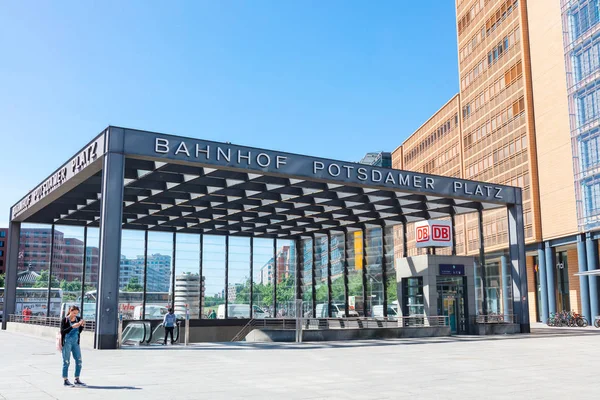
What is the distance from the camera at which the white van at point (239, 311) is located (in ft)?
144

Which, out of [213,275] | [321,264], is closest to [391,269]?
[321,264]

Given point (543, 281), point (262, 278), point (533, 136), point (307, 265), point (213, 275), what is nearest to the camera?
point (213, 275)

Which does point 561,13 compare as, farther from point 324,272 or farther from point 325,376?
point 325,376

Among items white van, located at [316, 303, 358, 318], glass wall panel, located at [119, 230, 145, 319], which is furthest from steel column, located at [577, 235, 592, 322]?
glass wall panel, located at [119, 230, 145, 319]

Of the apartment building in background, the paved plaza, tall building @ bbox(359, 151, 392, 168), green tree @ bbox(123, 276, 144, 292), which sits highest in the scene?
tall building @ bbox(359, 151, 392, 168)

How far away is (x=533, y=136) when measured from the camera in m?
54.5

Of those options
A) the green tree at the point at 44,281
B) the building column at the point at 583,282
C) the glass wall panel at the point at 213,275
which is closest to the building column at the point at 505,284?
the building column at the point at 583,282

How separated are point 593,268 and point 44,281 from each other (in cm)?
3958

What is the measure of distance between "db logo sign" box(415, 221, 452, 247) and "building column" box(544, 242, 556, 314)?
2503 cm

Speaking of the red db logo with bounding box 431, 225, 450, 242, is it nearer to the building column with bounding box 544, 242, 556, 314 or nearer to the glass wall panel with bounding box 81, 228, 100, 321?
the glass wall panel with bounding box 81, 228, 100, 321

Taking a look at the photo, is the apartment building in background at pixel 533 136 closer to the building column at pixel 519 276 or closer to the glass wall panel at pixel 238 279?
the building column at pixel 519 276

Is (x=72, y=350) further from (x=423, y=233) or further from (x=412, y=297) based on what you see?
(x=423, y=233)

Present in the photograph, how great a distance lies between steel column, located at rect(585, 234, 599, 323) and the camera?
1805 inches

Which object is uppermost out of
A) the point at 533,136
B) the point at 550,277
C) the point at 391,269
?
the point at 533,136
